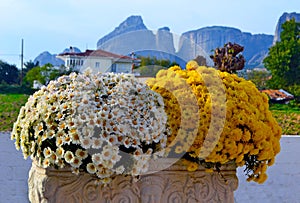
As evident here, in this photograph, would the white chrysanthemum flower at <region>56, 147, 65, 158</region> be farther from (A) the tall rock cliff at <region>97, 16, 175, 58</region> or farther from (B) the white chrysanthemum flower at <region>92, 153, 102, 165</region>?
(A) the tall rock cliff at <region>97, 16, 175, 58</region>

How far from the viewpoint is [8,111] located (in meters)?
→ 4.89

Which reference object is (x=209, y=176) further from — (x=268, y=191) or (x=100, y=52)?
(x=268, y=191)

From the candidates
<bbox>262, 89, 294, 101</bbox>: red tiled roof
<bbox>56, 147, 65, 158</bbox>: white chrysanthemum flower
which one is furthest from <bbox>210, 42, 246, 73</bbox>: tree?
<bbox>262, 89, 294, 101</bbox>: red tiled roof

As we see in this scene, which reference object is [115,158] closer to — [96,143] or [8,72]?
[96,143]

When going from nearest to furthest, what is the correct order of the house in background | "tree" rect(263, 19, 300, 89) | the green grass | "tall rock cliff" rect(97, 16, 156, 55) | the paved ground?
"tall rock cliff" rect(97, 16, 156, 55), the house in background, the paved ground, the green grass, "tree" rect(263, 19, 300, 89)

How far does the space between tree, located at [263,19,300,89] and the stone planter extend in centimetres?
897

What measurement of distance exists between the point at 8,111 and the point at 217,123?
3.73 metres

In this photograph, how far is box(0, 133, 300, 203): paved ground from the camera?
10.7ft

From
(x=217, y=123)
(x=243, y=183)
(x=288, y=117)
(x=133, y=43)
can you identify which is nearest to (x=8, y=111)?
(x=243, y=183)

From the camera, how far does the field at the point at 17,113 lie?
459 cm

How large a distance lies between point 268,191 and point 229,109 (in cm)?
197

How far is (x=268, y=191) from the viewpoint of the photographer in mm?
3439

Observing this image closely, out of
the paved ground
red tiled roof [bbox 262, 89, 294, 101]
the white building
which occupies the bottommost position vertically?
the paved ground

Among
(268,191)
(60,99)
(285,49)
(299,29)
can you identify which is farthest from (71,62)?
(299,29)
